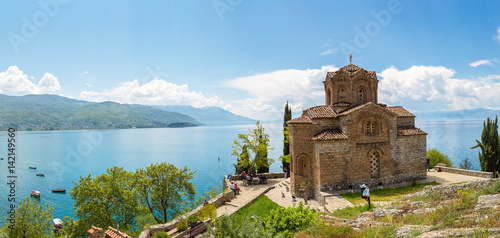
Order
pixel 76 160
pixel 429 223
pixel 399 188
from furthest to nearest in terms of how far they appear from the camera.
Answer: pixel 76 160, pixel 399 188, pixel 429 223

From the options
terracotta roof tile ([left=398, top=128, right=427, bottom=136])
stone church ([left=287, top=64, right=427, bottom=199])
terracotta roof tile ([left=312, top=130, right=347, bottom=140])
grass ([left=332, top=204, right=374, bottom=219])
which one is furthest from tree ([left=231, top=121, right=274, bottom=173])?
grass ([left=332, top=204, right=374, bottom=219])

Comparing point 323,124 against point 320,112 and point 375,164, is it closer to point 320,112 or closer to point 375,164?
point 320,112

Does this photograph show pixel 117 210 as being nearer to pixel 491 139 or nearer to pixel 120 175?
pixel 120 175

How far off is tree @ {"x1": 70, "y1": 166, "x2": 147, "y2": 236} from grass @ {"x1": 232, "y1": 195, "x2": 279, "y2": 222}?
Answer: 33.8 feet

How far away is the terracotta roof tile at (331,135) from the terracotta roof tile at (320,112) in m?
1.29

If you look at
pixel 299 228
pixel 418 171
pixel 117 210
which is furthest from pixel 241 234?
pixel 418 171

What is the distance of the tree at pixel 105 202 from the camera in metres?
19.1

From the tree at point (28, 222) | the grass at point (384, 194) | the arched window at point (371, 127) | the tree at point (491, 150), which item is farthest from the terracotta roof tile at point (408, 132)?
the tree at point (28, 222)

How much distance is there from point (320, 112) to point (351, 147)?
3580 millimetres

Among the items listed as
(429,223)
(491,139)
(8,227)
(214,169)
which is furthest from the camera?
(214,169)

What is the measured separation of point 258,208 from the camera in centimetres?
1742

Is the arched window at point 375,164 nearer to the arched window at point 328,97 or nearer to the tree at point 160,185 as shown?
the arched window at point 328,97

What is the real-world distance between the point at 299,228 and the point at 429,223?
452 centimetres

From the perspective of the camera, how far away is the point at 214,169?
56812mm
